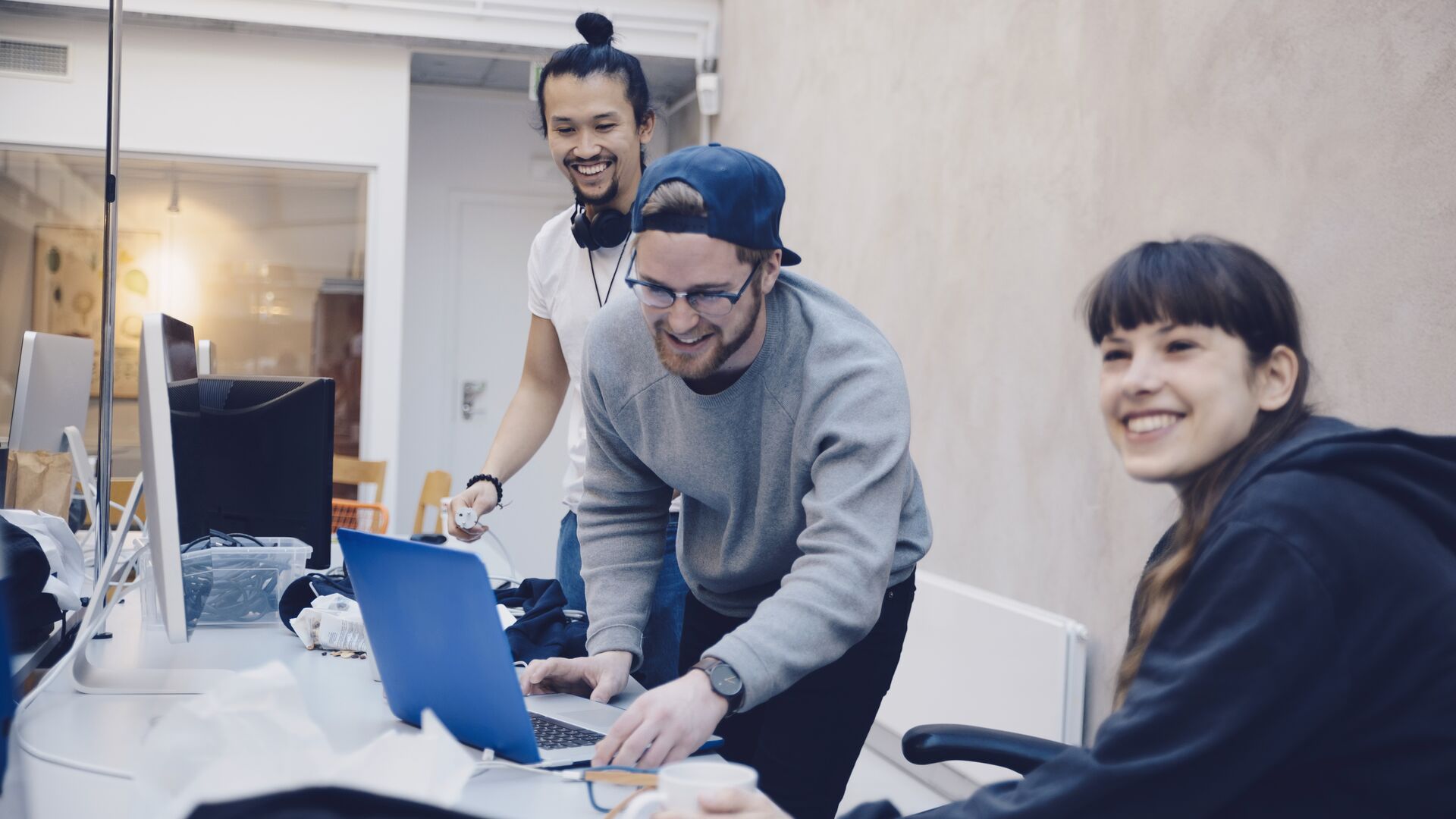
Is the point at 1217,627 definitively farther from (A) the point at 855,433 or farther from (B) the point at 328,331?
(B) the point at 328,331

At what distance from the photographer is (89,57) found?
4969 millimetres

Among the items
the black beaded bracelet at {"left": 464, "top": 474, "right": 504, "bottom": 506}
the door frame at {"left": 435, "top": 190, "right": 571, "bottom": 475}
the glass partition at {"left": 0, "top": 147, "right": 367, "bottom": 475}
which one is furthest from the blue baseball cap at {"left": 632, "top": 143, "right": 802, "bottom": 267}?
the door frame at {"left": 435, "top": 190, "right": 571, "bottom": 475}

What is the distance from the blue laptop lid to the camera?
3.37 ft

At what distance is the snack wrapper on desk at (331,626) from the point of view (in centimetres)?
161

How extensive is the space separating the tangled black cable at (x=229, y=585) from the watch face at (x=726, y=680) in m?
0.95

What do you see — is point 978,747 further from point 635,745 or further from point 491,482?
point 491,482

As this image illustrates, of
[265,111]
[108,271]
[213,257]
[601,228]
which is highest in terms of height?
[265,111]

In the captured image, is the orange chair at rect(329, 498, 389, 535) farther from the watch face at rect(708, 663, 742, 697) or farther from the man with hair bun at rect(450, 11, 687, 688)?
the watch face at rect(708, 663, 742, 697)

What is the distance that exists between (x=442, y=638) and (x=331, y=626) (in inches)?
23.6

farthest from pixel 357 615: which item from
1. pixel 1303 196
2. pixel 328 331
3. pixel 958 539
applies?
pixel 328 331

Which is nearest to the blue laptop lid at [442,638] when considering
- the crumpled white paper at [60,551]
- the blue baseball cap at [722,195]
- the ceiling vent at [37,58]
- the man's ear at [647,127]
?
the blue baseball cap at [722,195]

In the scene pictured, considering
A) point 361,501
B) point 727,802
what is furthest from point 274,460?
point 361,501

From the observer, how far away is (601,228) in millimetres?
1990

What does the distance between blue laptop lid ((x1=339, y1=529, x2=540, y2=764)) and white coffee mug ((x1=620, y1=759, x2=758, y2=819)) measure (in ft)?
0.67
